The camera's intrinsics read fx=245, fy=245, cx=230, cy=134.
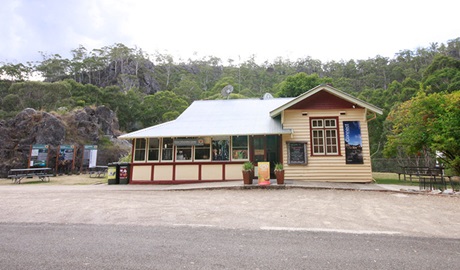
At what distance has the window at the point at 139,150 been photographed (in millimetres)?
13586

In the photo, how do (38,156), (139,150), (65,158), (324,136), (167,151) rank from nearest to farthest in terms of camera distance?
(324,136) → (167,151) → (139,150) → (38,156) → (65,158)

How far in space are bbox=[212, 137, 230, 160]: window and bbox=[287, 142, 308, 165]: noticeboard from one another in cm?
322

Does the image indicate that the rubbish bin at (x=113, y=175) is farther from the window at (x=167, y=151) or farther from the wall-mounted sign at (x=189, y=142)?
the wall-mounted sign at (x=189, y=142)

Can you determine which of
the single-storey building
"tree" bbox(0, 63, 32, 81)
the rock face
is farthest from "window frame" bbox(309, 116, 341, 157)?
"tree" bbox(0, 63, 32, 81)

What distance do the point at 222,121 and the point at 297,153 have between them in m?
4.75

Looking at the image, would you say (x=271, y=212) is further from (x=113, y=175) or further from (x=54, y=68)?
(x=54, y=68)

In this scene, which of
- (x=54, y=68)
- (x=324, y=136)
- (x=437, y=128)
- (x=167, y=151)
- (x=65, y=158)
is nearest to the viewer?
(x=437, y=128)

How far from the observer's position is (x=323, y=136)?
1264cm

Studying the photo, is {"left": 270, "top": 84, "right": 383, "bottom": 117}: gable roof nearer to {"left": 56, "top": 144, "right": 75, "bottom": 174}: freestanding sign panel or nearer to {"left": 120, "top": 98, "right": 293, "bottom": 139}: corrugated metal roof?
{"left": 120, "top": 98, "right": 293, "bottom": 139}: corrugated metal roof

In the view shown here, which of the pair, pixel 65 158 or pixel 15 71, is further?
pixel 15 71

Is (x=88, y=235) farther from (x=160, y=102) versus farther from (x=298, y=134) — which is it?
(x=160, y=102)

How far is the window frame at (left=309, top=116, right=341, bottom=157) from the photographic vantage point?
40.9 feet

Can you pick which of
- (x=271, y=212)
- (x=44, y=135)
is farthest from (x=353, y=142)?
(x=44, y=135)

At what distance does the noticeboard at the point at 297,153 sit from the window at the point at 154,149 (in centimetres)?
→ 705
